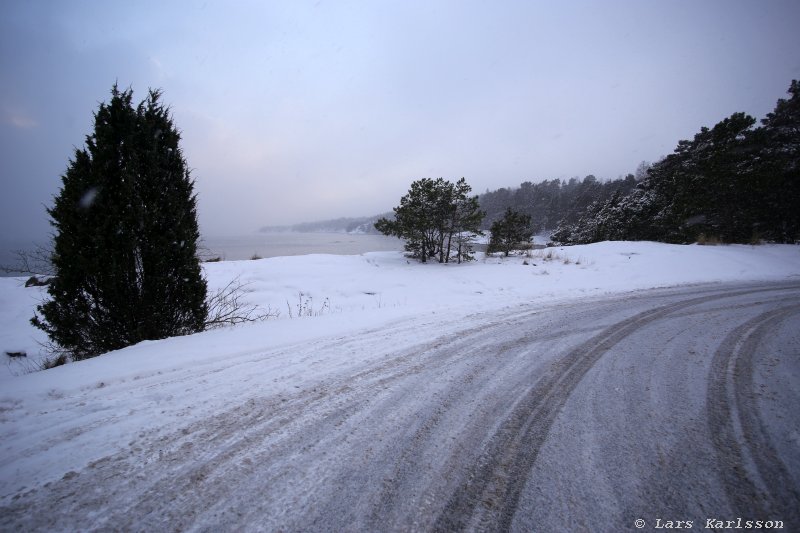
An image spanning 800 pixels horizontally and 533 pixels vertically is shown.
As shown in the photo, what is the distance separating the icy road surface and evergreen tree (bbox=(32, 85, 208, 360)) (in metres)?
2.20

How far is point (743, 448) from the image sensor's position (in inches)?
72.1

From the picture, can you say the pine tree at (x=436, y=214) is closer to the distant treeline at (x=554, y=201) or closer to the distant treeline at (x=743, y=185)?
the distant treeline at (x=743, y=185)

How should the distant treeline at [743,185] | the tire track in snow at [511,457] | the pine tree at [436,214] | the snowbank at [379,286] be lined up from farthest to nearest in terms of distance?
1. the pine tree at [436,214]
2. the distant treeline at [743,185]
3. the snowbank at [379,286]
4. the tire track in snow at [511,457]

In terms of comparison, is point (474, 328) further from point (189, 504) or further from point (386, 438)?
point (189, 504)

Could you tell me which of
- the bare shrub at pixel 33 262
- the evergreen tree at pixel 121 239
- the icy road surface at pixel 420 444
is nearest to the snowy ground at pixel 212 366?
the icy road surface at pixel 420 444

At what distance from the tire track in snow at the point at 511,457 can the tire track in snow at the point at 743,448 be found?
0.89 meters

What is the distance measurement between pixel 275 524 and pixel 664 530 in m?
1.88

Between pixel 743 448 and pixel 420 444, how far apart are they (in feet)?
6.85

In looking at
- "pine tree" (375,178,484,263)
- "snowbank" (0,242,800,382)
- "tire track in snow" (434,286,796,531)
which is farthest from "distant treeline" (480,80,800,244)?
"tire track in snow" (434,286,796,531)

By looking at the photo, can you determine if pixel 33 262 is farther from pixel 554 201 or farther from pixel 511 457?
pixel 554 201

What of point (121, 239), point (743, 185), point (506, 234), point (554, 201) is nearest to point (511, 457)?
point (121, 239)

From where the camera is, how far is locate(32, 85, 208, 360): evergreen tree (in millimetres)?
3916

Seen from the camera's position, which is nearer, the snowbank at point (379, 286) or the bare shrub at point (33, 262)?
the snowbank at point (379, 286)

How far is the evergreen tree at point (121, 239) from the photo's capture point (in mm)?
3916
